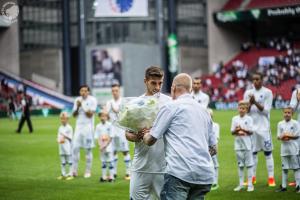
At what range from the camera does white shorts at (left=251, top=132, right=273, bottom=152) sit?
14523mm

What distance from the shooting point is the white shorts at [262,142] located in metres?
14.5

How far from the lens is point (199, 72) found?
218 feet

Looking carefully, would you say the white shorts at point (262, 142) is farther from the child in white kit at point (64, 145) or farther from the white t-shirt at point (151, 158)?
the white t-shirt at point (151, 158)

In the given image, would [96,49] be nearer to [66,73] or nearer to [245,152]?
[66,73]

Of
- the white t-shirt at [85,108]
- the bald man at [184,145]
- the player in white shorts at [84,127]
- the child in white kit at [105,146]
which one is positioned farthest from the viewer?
the white t-shirt at [85,108]

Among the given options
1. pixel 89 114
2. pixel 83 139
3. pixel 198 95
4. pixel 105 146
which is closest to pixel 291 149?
pixel 198 95

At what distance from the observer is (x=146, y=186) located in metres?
8.54

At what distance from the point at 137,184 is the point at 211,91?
149 feet

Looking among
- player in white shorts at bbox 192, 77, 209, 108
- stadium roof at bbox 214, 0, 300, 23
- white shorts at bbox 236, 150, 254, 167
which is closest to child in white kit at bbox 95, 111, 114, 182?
player in white shorts at bbox 192, 77, 209, 108

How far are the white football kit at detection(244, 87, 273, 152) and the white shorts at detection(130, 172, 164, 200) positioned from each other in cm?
630

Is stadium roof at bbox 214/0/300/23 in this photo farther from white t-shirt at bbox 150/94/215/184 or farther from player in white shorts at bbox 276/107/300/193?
white t-shirt at bbox 150/94/215/184

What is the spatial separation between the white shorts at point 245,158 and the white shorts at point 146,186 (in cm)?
555

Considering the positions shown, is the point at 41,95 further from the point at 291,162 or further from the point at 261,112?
the point at 291,162

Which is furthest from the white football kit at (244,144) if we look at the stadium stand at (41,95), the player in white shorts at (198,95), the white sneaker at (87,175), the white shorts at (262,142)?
the stadium stand at (41,95)
